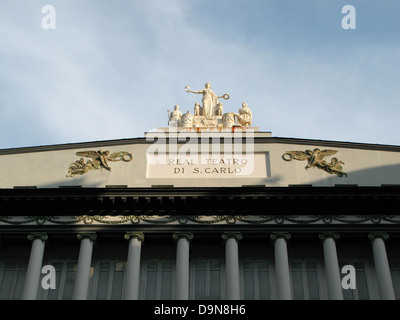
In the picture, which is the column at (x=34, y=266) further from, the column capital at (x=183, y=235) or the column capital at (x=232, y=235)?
the column capital at (x=232, y=235)

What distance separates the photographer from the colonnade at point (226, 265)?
2614cm

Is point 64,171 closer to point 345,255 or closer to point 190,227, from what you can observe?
point 190,227

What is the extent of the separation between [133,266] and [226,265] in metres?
4.05

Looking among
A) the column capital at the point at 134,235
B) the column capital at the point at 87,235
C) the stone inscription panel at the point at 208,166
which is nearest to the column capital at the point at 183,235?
the column capital at the point at 134,235

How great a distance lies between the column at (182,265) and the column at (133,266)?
167cm

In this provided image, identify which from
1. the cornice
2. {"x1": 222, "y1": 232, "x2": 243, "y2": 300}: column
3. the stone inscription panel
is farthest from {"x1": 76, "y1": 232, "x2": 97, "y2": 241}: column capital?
{"x1": 222, "y1": 232, "x2": 243, "y2": 300}: column

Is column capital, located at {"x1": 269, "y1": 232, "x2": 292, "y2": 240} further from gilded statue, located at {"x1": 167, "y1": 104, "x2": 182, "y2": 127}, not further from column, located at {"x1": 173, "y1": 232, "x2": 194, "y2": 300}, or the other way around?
gilded statue, located at {"x1": 167, "y1": 104, "x2": 182, "y2": 127}

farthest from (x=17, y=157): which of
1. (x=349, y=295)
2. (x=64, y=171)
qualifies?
(x=349, y=295)

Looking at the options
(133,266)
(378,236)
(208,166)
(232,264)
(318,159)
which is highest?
(318,159)

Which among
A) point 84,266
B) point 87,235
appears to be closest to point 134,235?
point 87,235

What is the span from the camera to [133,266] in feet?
88.2

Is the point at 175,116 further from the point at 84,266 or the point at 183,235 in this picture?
the point at 84,266

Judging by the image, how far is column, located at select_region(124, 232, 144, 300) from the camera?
26125 mm

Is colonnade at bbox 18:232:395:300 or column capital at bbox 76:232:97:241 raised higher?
column capital at bbox 76:232:97:241
